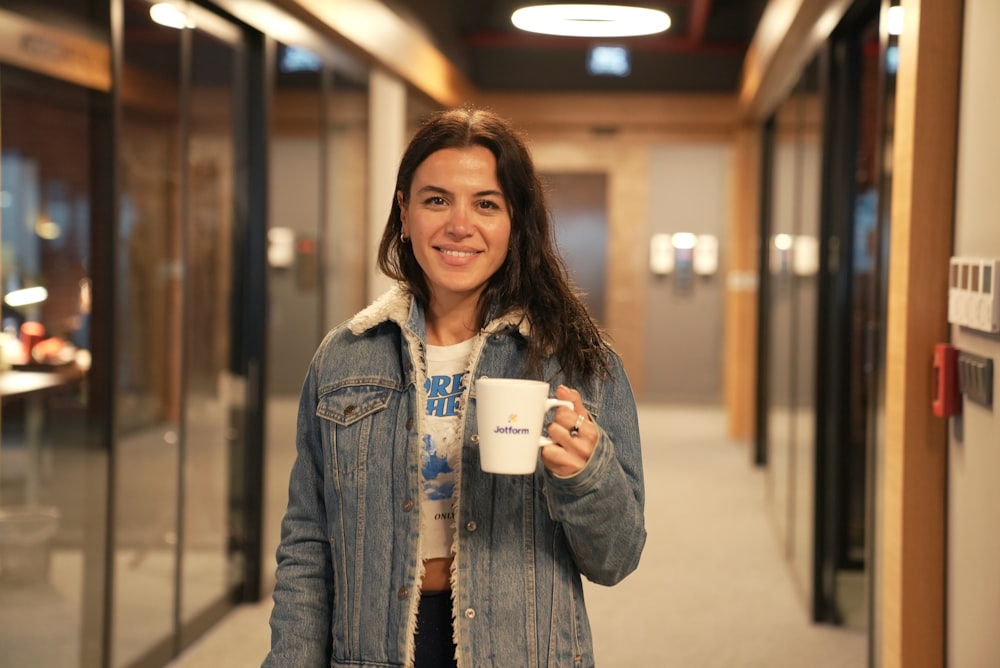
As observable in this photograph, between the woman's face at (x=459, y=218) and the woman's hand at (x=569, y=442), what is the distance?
30 cm

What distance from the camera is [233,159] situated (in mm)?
5484

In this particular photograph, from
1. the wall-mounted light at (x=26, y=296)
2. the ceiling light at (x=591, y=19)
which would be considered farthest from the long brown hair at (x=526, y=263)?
the ceiling light at (x=591, y=19)

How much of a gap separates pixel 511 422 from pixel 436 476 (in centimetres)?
31

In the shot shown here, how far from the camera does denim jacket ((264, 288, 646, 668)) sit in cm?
181

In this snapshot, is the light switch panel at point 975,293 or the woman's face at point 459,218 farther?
the light switch panel at point 975,293

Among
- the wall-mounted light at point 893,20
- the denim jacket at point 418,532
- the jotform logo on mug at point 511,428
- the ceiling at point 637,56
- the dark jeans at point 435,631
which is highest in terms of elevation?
the ceiling at point 637,56

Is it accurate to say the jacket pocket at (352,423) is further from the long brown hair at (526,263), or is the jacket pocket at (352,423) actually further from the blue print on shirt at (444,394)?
the long brown hair at (526,263)

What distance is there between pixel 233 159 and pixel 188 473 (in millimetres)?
1395

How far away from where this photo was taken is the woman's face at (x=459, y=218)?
1844 mm

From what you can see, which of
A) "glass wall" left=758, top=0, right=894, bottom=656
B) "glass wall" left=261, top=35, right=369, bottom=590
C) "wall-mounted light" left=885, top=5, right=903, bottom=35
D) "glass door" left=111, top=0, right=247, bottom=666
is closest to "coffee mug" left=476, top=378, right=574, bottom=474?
"wall-mounted light" left=885, top=5, right=903, bottom=35

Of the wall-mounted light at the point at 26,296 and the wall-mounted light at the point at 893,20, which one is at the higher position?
the wall-mounted light at the point at 893,20

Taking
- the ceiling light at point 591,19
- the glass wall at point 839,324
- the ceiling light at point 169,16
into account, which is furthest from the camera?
the ceiling light at point 591,19

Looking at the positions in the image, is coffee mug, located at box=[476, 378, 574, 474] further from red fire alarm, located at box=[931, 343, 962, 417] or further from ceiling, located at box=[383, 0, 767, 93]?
ceiling, located at box=[383, 0, 767, 93]

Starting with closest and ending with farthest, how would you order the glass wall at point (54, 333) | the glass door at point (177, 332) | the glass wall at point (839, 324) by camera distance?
the glass wall at point (54, 333) < the glass door at point (177, 332) < the glass wall at point (839, 324)
